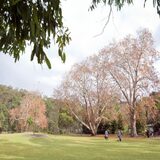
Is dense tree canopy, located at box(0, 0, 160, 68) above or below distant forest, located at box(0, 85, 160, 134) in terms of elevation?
below

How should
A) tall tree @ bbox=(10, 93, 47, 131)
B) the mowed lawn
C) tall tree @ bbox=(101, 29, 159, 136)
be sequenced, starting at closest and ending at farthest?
the mowed lawn, tall tree @ bbox=(101, 29, 159, 136), tall tree @ bbox=(10, 93, 47, 131)

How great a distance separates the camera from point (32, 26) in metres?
3.65

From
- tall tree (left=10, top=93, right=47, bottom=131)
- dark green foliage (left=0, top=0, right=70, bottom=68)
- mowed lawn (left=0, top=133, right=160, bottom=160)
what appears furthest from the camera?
tall tree (left=10, top=93, right=47, bottom=131)

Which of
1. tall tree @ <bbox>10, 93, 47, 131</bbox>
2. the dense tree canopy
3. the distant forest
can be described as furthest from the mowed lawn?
tall tree @ <bbox>10, 93, 47, 131</bbox>

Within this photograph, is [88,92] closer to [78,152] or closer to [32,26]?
[78,152]

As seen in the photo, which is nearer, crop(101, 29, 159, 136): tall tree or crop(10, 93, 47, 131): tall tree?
crop(101, 29, 159, 136): tall tree

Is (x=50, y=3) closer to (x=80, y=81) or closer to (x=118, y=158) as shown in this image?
(x=118, y=158)

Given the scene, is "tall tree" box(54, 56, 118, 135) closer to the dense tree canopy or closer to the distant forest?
the distant forest

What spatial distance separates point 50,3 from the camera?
155 inches

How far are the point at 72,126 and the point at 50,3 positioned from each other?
7722 cm

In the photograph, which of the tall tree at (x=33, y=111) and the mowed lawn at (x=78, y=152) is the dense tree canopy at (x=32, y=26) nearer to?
the mowed lawn at (x=78, y=152)

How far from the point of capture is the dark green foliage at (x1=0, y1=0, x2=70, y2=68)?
369cm

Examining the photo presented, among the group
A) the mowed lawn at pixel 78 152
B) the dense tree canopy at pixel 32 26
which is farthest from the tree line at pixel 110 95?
the dense tree canopy at pixel 32 26

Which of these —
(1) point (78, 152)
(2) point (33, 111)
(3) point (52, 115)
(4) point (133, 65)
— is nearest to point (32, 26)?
(1) point (78, 152)
